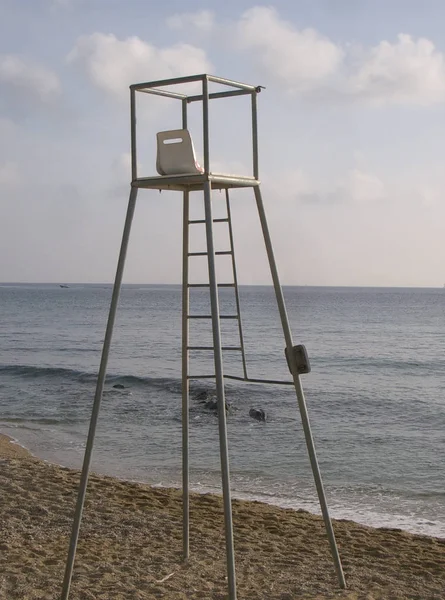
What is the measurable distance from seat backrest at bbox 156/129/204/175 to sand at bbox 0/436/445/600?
3.11 m

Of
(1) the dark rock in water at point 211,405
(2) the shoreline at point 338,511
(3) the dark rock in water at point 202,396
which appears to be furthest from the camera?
(3) the dark rock in water at point 202,396

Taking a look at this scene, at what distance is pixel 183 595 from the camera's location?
584cm

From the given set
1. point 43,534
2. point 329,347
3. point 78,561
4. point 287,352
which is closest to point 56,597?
point 78,561

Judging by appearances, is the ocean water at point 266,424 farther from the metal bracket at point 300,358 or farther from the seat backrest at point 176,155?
the seat backrest at point 176,155

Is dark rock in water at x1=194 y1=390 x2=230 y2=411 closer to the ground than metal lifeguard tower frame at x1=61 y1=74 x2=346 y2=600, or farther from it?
closer to the ground

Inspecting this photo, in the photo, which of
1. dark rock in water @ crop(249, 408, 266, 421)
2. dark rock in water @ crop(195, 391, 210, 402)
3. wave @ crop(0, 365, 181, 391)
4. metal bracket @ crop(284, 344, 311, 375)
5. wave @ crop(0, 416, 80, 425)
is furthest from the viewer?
wave @ crop(0, 365, 181, 391)

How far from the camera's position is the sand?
6.06m

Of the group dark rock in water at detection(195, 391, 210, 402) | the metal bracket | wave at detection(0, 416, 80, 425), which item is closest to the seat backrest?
the metal bracket

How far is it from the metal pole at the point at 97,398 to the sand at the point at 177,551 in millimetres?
533

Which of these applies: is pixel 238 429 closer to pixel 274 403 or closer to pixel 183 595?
pixel 274 403

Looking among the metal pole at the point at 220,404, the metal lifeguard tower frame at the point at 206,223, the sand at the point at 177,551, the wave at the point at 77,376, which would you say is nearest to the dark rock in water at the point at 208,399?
the wave at the point at 77,376

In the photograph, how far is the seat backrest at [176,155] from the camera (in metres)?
5.16

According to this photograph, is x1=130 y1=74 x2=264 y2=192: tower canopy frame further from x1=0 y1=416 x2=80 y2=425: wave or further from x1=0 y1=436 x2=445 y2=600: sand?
x1=0 y1=416 x2=80 y2=425: wave

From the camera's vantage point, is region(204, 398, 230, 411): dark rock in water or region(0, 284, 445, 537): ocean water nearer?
region(0, 284, 445, 537): ocean water
